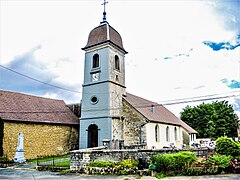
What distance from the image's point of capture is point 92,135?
25.6 m

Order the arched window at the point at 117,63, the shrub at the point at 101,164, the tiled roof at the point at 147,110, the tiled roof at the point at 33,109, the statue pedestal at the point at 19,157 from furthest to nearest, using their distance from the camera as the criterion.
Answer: the arched window at the point at 117,63, the tiled roof at the point at 147,110, the tiled roof at the point at 33,109, the statue pedestal at the point at 19,157, the shrub at the point at 101,164

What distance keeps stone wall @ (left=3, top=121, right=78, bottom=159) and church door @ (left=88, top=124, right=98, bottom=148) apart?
357cm

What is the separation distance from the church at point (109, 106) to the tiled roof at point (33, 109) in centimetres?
372

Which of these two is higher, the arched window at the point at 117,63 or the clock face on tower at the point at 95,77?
the arched window at the point at 117,63

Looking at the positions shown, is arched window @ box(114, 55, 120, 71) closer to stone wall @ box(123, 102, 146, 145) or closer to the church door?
stone wall @ box(123, 102, 146, 145)

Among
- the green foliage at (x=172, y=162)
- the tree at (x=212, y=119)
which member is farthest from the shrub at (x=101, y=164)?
the tree at (x=212, y=119)

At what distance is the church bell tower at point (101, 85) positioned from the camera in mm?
24044

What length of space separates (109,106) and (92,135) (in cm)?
408

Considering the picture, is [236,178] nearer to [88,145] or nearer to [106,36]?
[88,145]

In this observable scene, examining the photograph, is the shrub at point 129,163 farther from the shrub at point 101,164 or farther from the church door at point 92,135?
the church door at point 92,135

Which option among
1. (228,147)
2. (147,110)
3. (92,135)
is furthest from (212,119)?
(228,147)

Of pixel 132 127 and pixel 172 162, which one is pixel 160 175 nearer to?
pixel 172 162

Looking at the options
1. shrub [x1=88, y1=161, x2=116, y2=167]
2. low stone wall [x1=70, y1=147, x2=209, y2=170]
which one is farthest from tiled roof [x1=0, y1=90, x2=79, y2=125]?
shrub [x1=88, y1=161, x2=116, y2=167]

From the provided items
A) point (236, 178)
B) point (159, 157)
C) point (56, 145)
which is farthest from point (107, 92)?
point (236, 178)
